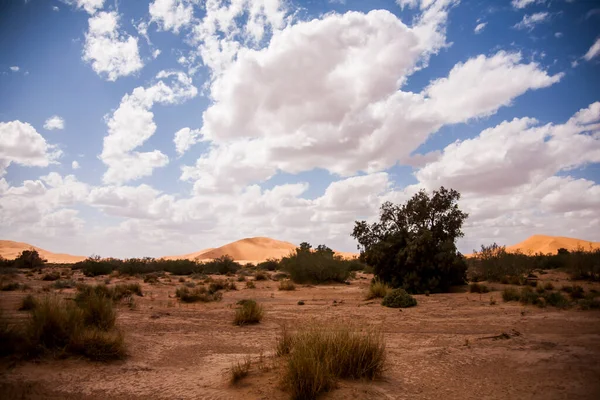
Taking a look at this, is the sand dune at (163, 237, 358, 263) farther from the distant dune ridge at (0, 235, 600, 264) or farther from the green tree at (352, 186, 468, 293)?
the green tree at (352, 186, 468, 293)

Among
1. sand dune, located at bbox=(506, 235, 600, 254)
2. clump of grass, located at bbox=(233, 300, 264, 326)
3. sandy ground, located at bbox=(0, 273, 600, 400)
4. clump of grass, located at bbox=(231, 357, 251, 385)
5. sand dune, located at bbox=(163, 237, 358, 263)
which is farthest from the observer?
sand dune, located at bbox=(163, 237, 358, 263)

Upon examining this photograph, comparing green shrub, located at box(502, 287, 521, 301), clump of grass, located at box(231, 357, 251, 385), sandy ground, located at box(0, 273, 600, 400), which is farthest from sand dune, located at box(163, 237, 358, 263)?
clump of grass, located at box(231, 357, 251, 385)

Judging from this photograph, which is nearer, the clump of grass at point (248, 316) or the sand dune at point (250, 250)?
the clump of grass at point (248, 316)

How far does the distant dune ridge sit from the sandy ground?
2129 inches

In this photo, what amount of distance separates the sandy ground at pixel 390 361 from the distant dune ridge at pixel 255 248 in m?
54.1

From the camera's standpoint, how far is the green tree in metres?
17.9

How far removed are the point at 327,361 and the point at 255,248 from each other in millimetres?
86616

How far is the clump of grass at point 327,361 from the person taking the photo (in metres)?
4.95

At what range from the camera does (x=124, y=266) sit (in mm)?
30484

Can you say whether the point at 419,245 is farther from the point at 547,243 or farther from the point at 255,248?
the point at 255,248

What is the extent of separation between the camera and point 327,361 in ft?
17.3

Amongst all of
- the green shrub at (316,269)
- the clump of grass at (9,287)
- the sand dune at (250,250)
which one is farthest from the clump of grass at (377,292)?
the sand dune at (250,250)

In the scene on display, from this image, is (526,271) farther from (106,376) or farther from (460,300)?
(106,376)

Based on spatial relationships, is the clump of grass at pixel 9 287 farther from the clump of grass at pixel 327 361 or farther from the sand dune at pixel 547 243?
the sand dune at pixel 547 243
